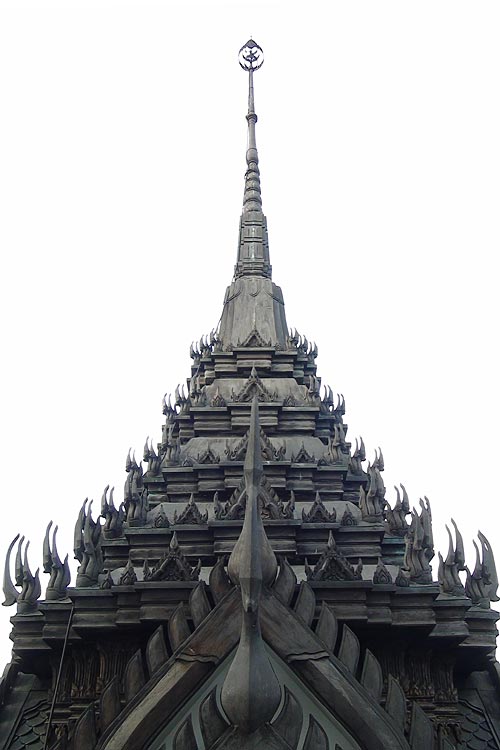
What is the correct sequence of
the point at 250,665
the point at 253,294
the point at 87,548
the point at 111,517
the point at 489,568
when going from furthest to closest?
1. the point at 253,294
2. the point at 111,517
3. the point at 489,568
4. the point at 87,548
5. the point at 250,665

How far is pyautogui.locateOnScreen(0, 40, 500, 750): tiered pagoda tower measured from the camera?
7.12 metres

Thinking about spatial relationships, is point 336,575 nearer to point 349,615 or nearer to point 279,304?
point 349,615

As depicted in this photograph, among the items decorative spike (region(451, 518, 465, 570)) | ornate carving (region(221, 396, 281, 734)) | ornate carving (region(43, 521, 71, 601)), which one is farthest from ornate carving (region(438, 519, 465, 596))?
ornate carving (region(43, 521, 71, 601))

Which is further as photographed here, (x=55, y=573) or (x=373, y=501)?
(x=373, y=501)

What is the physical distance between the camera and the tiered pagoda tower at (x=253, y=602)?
7.12 m

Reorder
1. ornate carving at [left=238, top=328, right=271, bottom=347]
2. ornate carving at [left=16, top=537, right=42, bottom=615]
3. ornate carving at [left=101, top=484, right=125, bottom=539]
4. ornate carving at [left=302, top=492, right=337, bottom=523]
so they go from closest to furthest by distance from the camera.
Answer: ornate carving at [left=16, top=537, right=42, bottom=615], ornate carving at [left=302, top=492, right=337, bottom=523], ornate carving at [left=101, top=484, right=125, bottom=539], ornate carving at [left=238, top=328, right=271, bottom=347]

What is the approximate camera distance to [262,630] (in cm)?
747

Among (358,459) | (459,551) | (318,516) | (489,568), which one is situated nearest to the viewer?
(459,551)

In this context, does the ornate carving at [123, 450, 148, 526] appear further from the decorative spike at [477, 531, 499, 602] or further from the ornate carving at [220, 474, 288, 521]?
the decorative spike at [477, 531, 499, 602]

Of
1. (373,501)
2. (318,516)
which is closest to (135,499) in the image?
(318,516)

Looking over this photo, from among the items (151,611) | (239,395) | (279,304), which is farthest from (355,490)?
(279,304)

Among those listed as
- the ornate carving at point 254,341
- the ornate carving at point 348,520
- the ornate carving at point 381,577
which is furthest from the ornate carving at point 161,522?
the ornate carving at point 254,341

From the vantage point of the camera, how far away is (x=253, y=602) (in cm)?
677

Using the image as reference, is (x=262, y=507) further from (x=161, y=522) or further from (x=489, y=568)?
(x=489, y=568)
